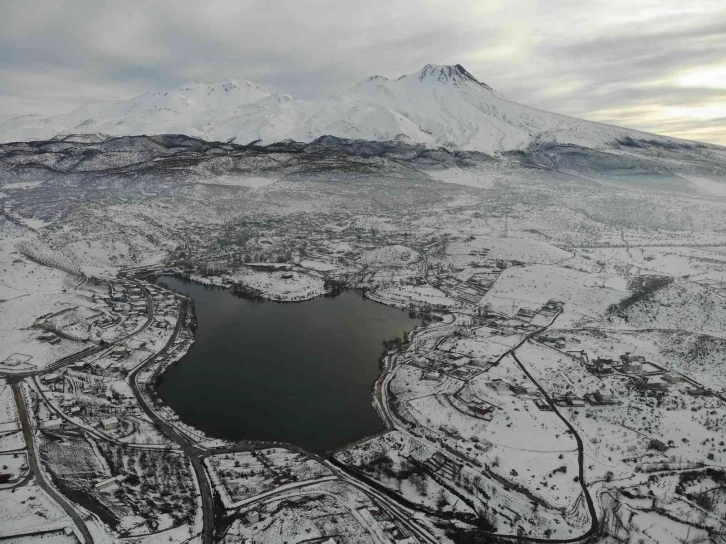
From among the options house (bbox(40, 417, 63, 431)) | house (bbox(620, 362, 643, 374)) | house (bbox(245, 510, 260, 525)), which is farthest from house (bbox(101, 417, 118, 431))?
house (bbox(620, 362, 643, 374))

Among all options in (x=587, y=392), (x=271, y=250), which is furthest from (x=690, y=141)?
(x=587, y=392)

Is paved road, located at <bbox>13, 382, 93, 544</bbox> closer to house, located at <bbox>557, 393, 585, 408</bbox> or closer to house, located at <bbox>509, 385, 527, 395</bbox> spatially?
house, located at <bbox>509, 385, 527, 395</bbox>

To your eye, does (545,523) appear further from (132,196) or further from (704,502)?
(132,196)

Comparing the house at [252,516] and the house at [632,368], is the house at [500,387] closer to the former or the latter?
the house at [632,368]

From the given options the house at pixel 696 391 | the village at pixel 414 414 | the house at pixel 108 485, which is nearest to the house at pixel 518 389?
the village at pixel 414 414

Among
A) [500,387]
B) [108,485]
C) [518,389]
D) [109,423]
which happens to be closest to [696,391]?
[518,389]
